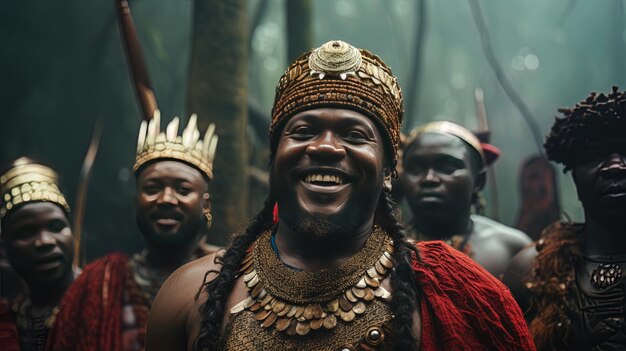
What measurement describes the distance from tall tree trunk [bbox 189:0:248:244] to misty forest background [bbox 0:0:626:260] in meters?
0.02

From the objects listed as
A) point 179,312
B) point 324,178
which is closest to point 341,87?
point 324,178

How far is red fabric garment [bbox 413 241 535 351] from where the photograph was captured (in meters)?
2.28

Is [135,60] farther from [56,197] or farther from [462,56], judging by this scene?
[462,56]

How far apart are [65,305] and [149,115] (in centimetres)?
168

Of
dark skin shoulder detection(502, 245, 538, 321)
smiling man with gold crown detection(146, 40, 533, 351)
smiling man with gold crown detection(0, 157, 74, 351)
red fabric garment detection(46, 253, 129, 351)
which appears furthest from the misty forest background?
smiling man with gold crown detection(146, 40, 533, 351)

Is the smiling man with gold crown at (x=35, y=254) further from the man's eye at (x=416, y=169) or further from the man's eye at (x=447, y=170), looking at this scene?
the man's eye at (x=447, y=170)

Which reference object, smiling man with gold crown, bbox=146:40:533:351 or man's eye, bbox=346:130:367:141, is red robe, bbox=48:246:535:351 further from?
man's eye, bbox=346:130:367:141

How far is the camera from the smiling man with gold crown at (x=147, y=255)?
13.0 feet

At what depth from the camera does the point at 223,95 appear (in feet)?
22.6

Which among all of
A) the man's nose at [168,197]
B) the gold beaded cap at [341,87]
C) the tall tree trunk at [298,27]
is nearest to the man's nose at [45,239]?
the man's nose at [168,197]

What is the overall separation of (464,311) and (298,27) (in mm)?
7349

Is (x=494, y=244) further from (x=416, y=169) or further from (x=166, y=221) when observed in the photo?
(x=166, y=221)

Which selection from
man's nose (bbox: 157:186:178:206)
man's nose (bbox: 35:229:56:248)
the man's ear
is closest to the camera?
the man's ear

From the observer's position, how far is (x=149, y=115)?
16.5ft
